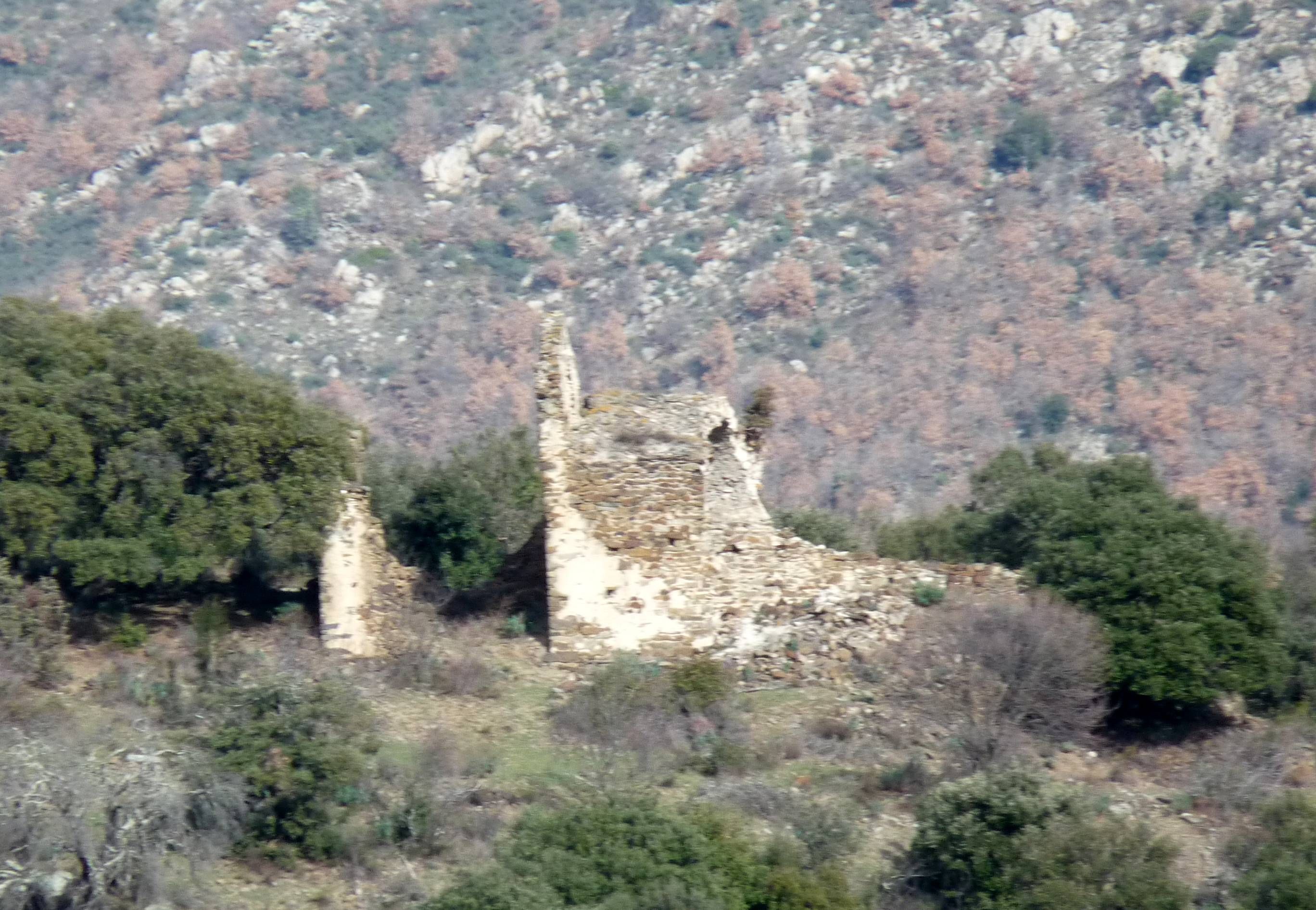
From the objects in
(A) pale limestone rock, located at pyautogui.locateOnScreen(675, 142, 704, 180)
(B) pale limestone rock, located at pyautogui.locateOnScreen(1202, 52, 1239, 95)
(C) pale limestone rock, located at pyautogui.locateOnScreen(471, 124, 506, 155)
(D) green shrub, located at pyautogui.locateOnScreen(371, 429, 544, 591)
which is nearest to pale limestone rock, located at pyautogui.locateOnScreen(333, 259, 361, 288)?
(C) pale limestone rock, located at pyautogui.locateOnScreen(471, 124, 506, 155)

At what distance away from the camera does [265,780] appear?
15805 mm

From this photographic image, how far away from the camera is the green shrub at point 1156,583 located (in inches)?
751

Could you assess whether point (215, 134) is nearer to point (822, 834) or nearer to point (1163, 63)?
point (1163, 63)

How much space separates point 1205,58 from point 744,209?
1402cm

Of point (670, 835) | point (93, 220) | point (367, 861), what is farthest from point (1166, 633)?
point (93, 220)

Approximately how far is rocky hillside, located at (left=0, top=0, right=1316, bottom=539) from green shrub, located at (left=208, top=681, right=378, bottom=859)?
29128 mm

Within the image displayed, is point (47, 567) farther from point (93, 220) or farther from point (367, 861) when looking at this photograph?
point (93, 220)

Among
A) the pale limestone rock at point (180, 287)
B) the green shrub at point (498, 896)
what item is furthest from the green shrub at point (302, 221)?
the green shrub at point (498, 896)

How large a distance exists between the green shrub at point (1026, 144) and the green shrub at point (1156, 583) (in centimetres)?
3692

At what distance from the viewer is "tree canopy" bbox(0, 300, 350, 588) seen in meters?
19.6

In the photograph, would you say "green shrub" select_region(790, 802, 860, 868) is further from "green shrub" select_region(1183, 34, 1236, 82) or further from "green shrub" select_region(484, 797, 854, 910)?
"green shrub" select_region(1183, 34, 1236, 82)

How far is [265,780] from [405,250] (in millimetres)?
43664

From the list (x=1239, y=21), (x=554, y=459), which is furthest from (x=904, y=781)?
(x=1239, y=21)

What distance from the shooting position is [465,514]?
21891mm
